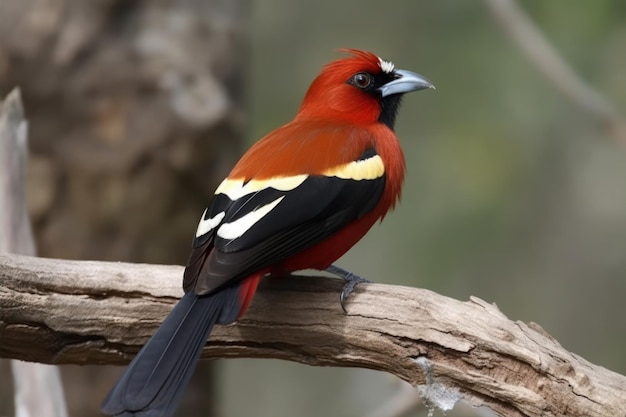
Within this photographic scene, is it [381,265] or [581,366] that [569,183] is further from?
[581,366]

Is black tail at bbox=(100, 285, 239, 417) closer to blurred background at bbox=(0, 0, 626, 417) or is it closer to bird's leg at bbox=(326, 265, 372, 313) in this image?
bird's leg at bbox=(326, 265, 372, 313)

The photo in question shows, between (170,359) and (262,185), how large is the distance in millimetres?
701

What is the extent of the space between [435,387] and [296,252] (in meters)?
0.63

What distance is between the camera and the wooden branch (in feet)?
9.09

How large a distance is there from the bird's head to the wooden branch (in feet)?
2.91

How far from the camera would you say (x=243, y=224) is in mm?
2945

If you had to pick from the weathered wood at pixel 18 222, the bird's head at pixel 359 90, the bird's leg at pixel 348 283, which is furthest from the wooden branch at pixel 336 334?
the bird's head at pixel 359 90

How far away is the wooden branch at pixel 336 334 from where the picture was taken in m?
2.77

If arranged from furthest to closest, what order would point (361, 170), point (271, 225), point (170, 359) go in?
point (361, 170) < point (271, 225) < point (170, 359)

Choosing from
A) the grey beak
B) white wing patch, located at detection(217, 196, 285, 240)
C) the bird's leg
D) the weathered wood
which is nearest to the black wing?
white wing patch, located at detection(217, 196, 285, 240)

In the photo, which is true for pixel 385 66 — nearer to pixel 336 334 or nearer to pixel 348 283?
pixel 348 283

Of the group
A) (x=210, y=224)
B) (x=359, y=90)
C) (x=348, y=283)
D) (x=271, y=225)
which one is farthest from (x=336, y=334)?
(x=359, y=90)

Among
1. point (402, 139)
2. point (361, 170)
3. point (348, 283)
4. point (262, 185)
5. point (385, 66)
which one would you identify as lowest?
point (348, 283)

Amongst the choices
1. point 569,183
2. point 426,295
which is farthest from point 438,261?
point 426,295
